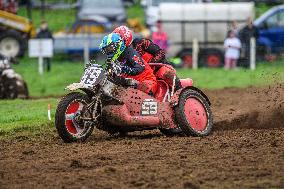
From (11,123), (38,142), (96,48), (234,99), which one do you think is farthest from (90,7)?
(38,142)

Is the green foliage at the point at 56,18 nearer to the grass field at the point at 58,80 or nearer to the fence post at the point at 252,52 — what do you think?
the grass field at the point at 58,80

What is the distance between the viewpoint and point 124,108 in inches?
585

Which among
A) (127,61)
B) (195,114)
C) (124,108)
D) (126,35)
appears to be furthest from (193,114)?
(126,35)

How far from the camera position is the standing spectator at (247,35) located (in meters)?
36.2

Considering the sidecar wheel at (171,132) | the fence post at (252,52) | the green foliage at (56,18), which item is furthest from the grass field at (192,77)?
the sidecar wheel at (171,132)

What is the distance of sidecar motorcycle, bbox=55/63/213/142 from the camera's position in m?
14.5

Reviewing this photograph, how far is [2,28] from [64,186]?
98.5ft

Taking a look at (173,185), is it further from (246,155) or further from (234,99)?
(234,99)

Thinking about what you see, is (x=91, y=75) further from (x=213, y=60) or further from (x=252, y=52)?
(x=213, y=60)

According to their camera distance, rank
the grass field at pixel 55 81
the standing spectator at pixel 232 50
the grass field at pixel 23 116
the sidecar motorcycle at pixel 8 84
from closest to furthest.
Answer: the grass field at pixel 23 116 < the grass field at pixel 55 81 < the sidecar motorcycle at pixel 8 84 < the standing spectator at pixel 232 50

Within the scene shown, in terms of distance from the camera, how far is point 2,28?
130 feet

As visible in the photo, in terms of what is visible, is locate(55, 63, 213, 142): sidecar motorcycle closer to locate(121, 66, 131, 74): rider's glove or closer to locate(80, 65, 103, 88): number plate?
locate(80, 65, 103, 88): number plate

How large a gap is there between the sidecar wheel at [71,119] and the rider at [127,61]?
2.94 feet

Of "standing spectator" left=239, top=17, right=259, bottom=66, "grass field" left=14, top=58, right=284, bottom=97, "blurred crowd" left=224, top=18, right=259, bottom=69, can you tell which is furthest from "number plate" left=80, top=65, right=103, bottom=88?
"standing spectator" left=239, top=17, right=259, bottom=66
